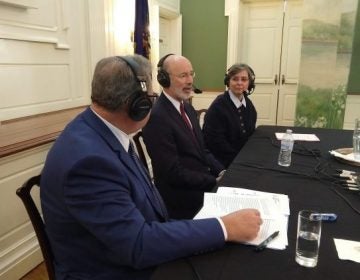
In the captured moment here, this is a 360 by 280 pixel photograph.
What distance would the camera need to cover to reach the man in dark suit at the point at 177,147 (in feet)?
5.90

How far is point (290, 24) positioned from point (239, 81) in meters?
2.90

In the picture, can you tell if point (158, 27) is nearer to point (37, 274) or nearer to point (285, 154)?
point (285, 154)

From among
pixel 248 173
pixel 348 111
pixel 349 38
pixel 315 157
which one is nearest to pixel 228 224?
pixel 248 173

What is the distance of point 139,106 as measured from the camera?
0.95m

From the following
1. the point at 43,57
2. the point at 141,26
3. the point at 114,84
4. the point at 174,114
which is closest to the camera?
the point at 114,84

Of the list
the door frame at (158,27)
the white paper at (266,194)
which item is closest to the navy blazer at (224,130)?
the white paper at (266,194)

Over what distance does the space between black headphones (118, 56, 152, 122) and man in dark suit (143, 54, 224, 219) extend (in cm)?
82

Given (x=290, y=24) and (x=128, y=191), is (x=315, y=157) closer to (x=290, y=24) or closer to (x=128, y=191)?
(x=128, y=191)

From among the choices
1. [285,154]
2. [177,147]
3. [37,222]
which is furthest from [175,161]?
[37,222]

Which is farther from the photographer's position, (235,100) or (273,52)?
(273,52)

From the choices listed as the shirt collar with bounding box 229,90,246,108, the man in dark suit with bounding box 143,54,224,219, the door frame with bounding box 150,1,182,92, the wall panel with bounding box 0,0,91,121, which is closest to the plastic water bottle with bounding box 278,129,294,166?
the man in dark suit with bounding box 143,54,224,219

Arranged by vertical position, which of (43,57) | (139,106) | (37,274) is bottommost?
(37,274)

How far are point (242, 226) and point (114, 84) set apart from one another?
540 millimetres

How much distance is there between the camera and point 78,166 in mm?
835
